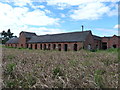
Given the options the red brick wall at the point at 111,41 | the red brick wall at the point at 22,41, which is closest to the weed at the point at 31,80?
the red brick wall at the point at 111,41

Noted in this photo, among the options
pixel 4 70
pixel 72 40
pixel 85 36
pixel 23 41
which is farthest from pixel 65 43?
pixel 4 70

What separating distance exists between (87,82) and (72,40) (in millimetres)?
29711

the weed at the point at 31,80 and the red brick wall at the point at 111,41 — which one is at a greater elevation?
the red brick wall at the point at 111,41

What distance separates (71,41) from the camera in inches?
1296

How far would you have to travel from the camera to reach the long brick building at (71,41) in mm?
32156

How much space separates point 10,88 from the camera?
3.31 m

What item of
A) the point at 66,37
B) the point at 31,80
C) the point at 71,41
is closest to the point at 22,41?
the point at 66,37

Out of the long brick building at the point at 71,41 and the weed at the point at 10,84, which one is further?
the long brick building at the point at 71,41

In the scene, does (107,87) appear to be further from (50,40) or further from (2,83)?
(50,40)

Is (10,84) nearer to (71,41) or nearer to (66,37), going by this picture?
(71,41)

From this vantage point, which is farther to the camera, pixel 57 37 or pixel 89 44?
pixel 57 37

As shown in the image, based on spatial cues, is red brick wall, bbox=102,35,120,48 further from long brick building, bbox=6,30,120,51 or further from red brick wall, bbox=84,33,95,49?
red brick wall, bbox=84,33,95,49

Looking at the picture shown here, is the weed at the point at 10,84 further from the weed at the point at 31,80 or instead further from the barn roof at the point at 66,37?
the barn roof at the point at 66,37

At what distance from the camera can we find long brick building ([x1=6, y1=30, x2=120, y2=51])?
32.2 metres
